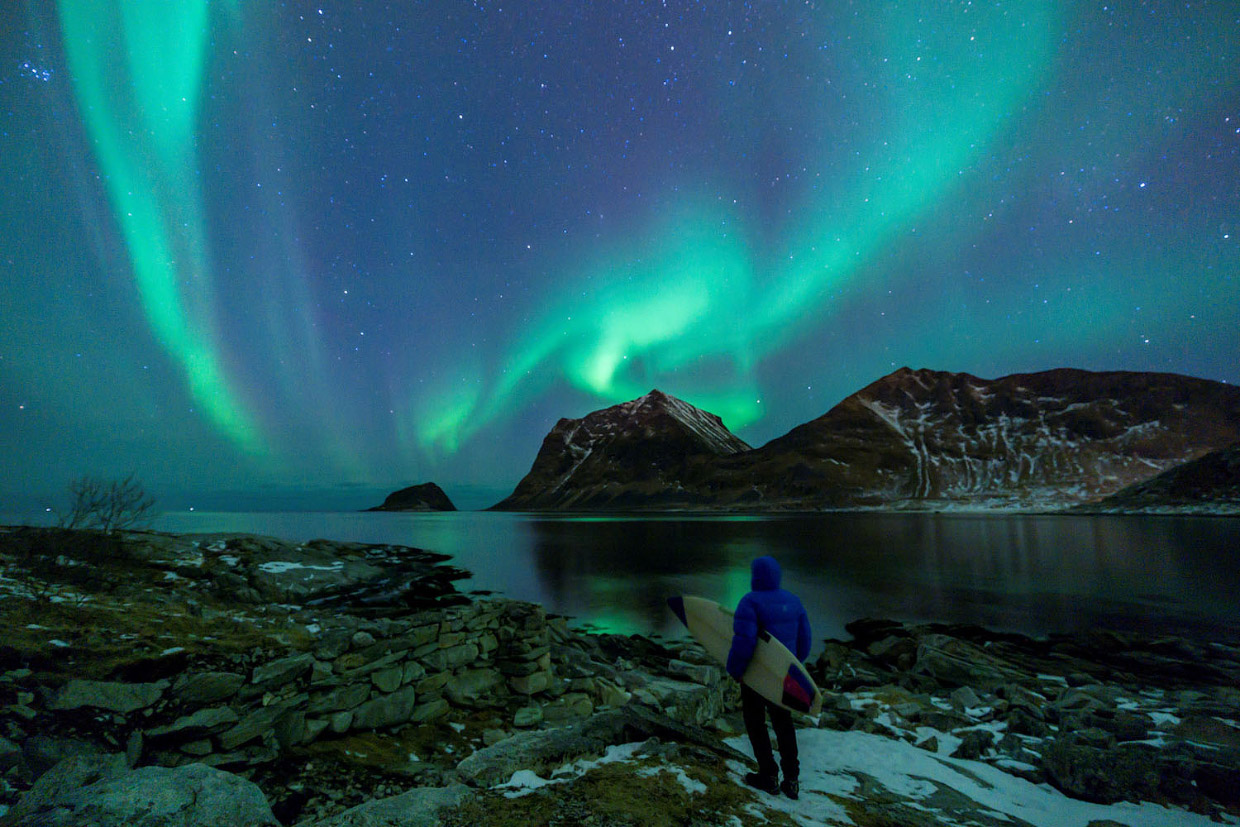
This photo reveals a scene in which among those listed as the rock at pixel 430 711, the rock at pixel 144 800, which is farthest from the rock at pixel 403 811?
the rock at pixel 430 711

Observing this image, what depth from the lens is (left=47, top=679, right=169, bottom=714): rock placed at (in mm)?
7082

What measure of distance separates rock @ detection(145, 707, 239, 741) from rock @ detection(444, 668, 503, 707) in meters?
4.01

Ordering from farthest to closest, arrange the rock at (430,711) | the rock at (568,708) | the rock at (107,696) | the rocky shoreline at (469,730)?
the rock at (568,708) → the rock at (430,711) → the rock at (107,696) → the rocky shoreline at (469,730)

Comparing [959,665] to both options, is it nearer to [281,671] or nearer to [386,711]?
[386,711]

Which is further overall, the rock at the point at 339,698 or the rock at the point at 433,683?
the rock at the point at 433,683

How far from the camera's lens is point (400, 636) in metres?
10.6

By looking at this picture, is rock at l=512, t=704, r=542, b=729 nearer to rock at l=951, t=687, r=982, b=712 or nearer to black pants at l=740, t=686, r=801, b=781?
black pants at l=740, t=686, r=801, b=781

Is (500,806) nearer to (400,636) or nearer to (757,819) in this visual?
(757,819)

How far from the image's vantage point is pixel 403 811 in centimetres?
496

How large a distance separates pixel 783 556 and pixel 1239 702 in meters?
51.6

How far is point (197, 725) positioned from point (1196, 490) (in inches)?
8484

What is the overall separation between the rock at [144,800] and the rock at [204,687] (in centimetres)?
260

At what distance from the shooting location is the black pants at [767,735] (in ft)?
21.3

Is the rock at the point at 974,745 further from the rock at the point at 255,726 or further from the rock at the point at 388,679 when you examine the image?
the rock at the point at 255,726
